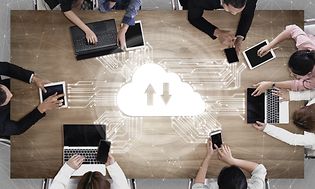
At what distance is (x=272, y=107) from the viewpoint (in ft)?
9.53

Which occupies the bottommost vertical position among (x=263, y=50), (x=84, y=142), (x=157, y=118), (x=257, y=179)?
(x=257, y=179)

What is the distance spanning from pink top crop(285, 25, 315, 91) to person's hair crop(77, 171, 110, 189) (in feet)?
3.99

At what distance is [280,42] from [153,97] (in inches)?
32.0

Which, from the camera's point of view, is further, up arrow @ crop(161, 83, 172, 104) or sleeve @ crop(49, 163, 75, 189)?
up arrow @ crop(161, 83, 172, 104)

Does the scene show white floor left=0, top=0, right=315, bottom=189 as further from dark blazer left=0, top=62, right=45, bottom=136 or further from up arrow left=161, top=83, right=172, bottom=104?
up arrow left=161, top=83, right=172, bottom=104

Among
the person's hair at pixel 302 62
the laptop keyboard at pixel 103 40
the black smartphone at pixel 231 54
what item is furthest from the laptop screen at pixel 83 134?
the person's hair at pixel 302 62

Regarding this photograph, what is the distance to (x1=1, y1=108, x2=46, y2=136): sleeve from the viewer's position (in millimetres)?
2785

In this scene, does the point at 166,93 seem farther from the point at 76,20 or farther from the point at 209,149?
the point at 76,20

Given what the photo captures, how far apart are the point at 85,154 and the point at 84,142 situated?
7 cm

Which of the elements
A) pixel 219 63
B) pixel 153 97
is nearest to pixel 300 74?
pixel 219 63

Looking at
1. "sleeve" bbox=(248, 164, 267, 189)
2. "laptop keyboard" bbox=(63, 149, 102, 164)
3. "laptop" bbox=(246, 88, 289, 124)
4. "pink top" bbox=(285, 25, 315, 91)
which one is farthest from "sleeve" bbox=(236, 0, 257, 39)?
"laptop keyboard" bbox=(63, 149, 102, 164)

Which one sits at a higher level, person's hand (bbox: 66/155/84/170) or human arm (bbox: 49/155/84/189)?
person's hand (bbox: 66/155/84/170)

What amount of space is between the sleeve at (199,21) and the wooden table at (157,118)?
→ 0.04 m

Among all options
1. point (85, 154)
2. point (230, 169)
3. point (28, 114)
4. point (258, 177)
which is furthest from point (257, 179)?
point (28, 114)
